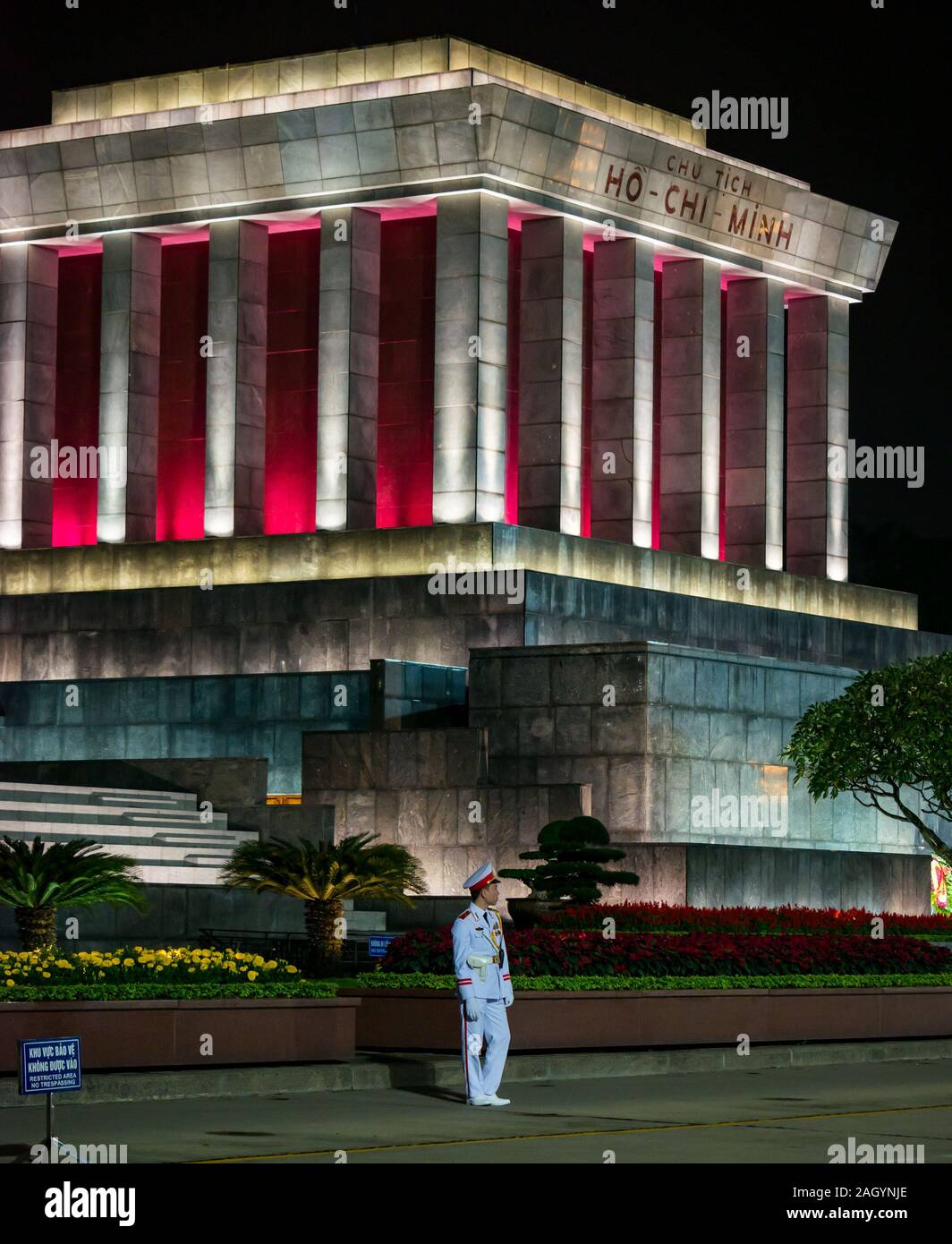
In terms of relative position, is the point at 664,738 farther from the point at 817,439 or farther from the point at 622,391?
the point at 817,439

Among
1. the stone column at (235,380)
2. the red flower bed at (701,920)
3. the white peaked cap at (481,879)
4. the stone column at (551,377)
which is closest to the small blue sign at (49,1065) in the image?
the white peaked cap at (481,879)

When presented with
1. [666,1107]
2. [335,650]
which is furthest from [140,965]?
[335,650]

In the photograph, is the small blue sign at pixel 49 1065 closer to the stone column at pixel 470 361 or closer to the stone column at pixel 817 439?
the stone column at pixel 470 361

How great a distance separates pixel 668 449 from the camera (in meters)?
54.8

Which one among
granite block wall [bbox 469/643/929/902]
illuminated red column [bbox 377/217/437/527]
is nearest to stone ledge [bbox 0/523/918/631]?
illuminated red column [bbox 377/217/437/527]

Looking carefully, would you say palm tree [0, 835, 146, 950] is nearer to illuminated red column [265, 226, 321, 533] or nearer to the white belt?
the white belt

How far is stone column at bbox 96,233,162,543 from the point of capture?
52719mm

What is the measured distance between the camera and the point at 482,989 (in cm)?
2008

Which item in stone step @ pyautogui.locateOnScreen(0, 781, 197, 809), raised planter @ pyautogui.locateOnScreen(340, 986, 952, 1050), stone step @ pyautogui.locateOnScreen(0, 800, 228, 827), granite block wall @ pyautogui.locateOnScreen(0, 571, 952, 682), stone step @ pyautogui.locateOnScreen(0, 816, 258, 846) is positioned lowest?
raised planter @ pyautogui.locateOnScreen(340, 986, 952, 1050)

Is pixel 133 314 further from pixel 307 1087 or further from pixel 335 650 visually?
pixel 307 1087

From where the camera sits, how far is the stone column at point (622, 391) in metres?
52.0

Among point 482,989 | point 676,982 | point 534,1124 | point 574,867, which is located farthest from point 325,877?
point 534,1124

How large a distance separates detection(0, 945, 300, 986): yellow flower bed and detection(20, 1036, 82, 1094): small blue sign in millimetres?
4634

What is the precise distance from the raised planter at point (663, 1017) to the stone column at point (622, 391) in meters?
24.4
